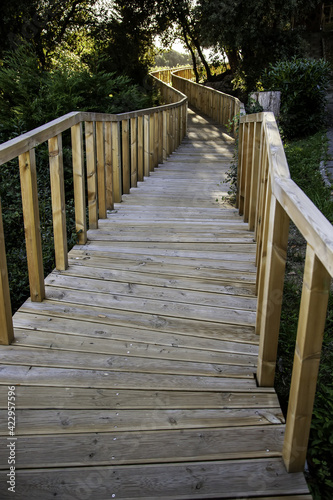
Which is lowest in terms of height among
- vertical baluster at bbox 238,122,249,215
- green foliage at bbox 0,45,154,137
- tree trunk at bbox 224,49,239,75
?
vertical baluster at bbox 238,122,249,215

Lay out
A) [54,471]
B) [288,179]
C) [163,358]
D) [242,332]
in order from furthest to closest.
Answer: [242,332] → [163,358] → [288,179] → [54,471]

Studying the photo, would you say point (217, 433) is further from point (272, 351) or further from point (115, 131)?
point (115, 131)

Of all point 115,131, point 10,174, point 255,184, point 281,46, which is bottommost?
point 10,174

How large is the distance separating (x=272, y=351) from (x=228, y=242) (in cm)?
212

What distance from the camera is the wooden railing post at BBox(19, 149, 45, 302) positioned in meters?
A: 2.78

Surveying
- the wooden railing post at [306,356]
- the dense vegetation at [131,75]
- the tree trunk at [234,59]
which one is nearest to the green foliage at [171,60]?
the dense vegetation at [131,75]

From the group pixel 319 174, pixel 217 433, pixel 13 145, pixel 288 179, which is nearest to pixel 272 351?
pixel 217 433

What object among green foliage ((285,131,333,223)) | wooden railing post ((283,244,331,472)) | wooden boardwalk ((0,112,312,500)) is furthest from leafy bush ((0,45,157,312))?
wooden railing post ((283,244,331,472))

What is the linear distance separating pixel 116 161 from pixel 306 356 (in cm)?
382

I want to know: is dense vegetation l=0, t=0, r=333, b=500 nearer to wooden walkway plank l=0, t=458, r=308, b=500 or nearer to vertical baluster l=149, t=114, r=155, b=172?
wooden walkway plank l=0, t=458, r=308, b=500

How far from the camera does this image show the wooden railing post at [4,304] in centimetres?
237

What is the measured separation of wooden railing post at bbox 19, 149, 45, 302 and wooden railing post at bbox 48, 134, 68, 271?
344 millimetres

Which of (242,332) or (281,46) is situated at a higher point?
(281,46)

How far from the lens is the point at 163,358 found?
2482 millimetres
